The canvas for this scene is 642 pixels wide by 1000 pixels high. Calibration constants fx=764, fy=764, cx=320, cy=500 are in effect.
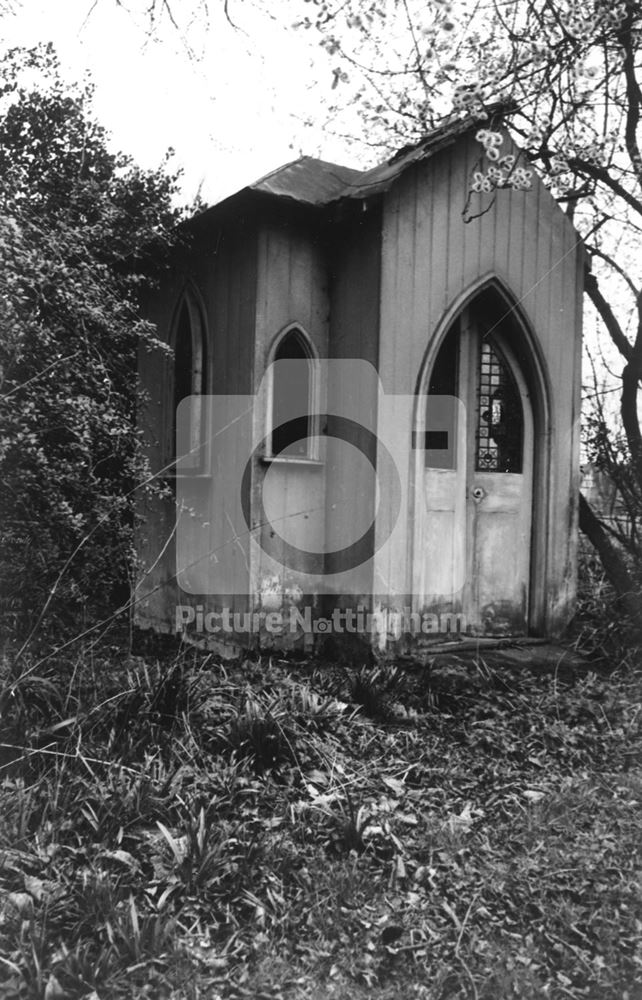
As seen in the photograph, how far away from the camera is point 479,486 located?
290 inches

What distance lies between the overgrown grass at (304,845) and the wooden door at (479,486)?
2.05 meters

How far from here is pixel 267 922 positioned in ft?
9.71

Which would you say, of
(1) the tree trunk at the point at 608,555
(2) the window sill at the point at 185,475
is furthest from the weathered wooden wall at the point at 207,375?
(1) the tree trunk at the point at 608,555

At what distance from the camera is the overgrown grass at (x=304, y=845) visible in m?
2.71

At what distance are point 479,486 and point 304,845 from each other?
4.52m

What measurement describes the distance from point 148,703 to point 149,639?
3.62 meters

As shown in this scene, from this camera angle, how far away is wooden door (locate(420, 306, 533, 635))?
7.09m

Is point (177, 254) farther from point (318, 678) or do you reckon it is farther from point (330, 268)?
point (318, 678)

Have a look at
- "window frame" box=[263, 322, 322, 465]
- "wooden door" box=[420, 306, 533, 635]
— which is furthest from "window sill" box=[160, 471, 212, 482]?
"wooden door" box=[420, 306, 533, 635]

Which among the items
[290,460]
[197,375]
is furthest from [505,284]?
Result: [197,375]

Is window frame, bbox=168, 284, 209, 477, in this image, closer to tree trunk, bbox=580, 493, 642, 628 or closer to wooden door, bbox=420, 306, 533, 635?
wooden door, bbox=420, 306, 533, 635

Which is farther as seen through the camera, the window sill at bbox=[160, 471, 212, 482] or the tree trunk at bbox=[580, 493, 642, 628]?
the tree trunk at bbox=[580, 493, 642, 628]

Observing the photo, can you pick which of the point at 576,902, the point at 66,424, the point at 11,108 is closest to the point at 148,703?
the point at 66,424

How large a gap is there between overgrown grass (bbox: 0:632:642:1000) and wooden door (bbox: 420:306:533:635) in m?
2.05
